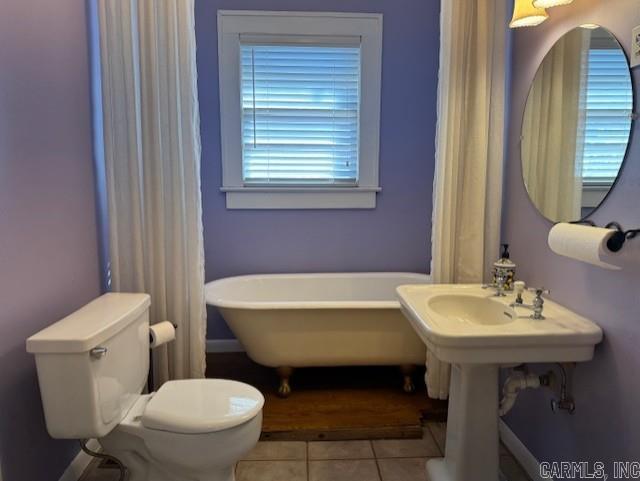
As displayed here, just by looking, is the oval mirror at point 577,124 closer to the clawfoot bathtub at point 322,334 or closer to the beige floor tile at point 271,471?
the clawfoot bathtub at point 322,334

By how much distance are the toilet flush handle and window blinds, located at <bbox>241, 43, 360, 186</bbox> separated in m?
1.62

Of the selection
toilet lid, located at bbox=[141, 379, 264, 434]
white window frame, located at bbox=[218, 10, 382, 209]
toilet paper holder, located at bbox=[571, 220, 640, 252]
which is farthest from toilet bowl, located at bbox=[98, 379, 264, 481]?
white window frame, located at bbox=[218, 10, 382, 209]

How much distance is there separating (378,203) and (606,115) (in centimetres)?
158

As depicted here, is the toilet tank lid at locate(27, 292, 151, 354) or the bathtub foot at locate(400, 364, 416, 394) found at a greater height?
the toilet tank lid at locate(27, 292, 151, 354)

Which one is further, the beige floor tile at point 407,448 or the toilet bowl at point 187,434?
the beige floor tile at point 407,448

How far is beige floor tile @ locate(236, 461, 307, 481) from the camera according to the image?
1.81m

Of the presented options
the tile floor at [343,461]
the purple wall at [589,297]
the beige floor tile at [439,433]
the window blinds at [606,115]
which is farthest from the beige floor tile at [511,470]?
the window blinds at [606,115]

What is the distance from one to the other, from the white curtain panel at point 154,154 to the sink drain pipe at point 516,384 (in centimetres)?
131

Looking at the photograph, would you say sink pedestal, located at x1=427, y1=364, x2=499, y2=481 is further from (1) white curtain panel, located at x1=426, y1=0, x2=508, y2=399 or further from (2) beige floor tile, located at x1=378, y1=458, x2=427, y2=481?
(1) white curtain panel, located at x1=426, y1=0, x2=508, y2=399

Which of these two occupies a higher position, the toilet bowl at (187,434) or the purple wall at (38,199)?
the purple wall at (38,199)

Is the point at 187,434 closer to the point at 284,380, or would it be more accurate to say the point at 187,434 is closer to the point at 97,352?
the point at 97,352

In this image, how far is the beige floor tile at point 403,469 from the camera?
1.81m

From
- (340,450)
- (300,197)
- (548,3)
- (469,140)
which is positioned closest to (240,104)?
(300,197)

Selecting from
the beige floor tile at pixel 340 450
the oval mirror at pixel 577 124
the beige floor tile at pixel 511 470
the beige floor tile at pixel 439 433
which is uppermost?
the oval mirror at pixel 577 124
